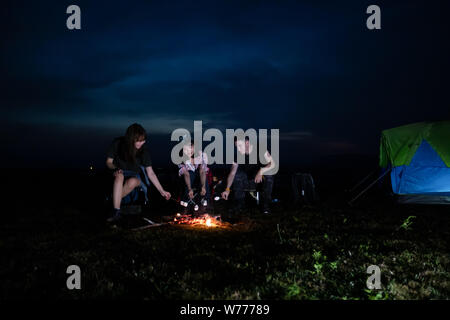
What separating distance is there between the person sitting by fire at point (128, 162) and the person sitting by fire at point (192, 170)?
0.94 m

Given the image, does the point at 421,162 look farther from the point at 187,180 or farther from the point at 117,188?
the point at 117,188

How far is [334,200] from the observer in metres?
9.41

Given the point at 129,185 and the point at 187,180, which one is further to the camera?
the point at 187,180

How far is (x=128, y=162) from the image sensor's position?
241 inches

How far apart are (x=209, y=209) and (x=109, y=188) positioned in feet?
7.98

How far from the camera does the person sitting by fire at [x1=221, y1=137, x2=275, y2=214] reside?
7.34 metres

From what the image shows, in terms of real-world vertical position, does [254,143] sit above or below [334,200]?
above

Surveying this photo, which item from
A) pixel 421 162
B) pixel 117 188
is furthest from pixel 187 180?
pixel 421 162

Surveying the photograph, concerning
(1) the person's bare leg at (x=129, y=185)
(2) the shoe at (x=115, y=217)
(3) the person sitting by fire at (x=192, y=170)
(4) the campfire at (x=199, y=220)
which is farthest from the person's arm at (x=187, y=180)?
(2) the shoe at (x=115, y=217)

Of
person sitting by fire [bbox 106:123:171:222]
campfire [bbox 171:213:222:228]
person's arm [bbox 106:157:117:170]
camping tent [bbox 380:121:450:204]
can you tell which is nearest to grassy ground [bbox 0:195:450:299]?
campfire [bbox 171:213:222:228]

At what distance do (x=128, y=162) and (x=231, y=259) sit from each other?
349 cm

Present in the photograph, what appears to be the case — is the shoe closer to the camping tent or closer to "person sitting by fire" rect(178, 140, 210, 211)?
"person sitting by fire" rect(178, 140, 210, 211)

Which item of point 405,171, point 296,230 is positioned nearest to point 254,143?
point 296,230

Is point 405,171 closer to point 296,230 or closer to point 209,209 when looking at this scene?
point 296,230
